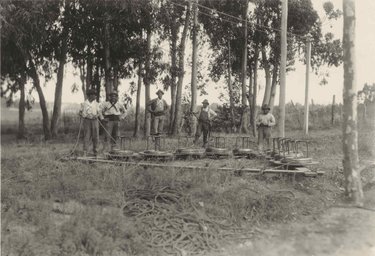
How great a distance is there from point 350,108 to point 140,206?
14.9ft

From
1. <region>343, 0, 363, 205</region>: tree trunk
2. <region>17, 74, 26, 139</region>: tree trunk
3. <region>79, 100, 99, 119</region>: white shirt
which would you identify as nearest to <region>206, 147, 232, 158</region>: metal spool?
<region>79, 100, 99, 119</region>: white shirt

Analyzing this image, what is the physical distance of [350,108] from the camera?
9078mm

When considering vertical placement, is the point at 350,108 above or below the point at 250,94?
below

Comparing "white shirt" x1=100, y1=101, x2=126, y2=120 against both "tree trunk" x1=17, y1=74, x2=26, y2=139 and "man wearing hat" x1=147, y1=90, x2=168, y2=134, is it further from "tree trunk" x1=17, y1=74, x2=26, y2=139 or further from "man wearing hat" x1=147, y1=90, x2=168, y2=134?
"tree trunk" x1=17, y1=74, x2=26, y2=139

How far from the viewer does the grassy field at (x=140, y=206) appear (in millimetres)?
6637

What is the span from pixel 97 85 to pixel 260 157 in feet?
45.3

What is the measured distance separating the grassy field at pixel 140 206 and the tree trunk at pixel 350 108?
1.88 feet

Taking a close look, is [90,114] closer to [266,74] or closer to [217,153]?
[217,153]

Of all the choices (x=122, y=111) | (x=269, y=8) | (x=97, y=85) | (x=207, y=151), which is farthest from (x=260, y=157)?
(x=269, y=8)

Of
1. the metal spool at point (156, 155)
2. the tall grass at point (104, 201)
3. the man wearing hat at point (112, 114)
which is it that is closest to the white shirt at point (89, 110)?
the man wearing hat at point (112, 114)

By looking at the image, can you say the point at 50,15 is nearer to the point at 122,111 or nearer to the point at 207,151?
the point at 122,111

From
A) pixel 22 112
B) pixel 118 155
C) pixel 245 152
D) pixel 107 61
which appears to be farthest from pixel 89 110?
pixel 22 112

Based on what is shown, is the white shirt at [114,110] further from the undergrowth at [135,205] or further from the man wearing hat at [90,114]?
the undergrowth at [135,205]

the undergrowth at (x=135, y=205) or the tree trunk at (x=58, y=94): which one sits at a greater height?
the tree trunk at (x=58, y=94)
